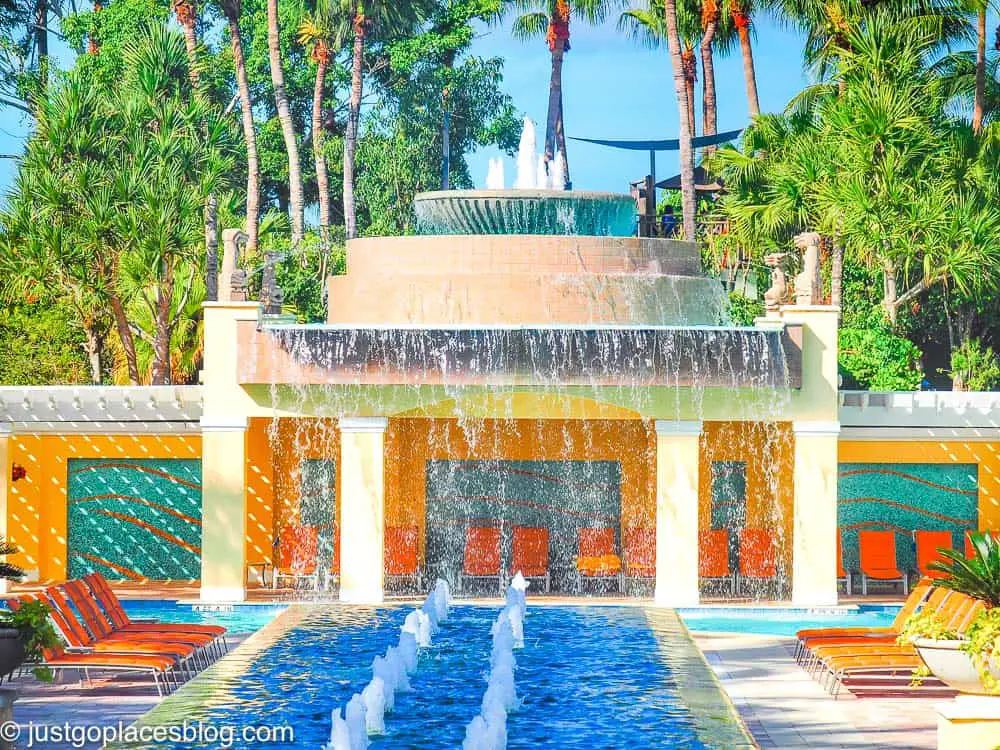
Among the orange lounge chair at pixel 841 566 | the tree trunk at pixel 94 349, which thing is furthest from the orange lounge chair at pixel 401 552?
the tree trunk at pixel 94 349

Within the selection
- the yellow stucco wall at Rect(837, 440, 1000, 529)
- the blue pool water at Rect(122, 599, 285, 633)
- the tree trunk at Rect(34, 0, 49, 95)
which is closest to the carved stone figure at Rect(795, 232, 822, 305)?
the yellow stucco wall at Rect(837, 440, 1000, 529)

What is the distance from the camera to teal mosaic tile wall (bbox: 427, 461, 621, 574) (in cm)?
2652

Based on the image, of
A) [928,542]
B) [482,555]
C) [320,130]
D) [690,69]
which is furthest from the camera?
[690,69]

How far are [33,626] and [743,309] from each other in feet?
71.0

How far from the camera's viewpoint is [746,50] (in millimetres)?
40375

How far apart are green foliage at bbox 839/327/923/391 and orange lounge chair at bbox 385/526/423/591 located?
9.96 m

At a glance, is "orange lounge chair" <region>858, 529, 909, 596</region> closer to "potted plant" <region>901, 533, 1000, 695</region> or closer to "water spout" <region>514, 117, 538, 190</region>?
"water spout" <region>514, 117, 538, 190</region>

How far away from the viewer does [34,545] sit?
25.8 meters

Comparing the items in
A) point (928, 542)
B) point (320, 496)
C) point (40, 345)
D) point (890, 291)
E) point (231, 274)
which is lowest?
point (928, 542)

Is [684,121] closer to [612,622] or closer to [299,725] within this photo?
[612,622]

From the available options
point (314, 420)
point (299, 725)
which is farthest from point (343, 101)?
point (299, 725)

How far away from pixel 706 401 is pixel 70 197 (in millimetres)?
14789

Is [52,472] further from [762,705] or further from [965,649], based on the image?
[965,649]

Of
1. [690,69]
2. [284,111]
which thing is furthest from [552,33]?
[284,111]
